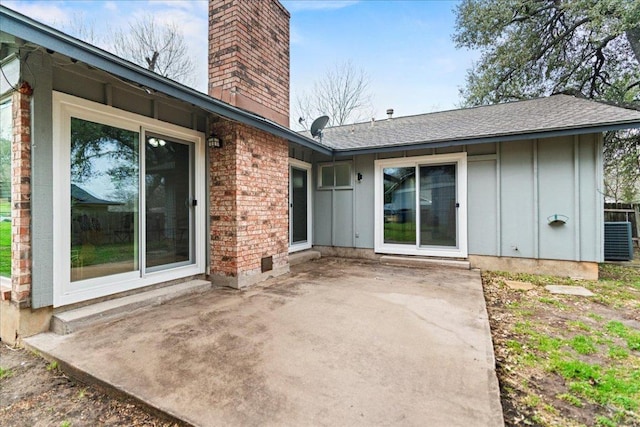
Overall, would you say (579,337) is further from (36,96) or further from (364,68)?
(364,68)

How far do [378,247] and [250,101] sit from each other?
4.09 m

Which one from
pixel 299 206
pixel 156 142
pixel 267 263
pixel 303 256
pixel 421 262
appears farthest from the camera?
pixel 299 206

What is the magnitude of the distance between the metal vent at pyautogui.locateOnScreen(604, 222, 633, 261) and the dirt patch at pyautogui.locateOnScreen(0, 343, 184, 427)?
907cm

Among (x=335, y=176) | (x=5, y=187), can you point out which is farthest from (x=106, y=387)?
(x=335, y=176)

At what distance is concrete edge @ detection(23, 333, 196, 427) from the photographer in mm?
1654

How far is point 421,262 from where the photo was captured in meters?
6.11

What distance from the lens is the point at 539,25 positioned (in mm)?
9320

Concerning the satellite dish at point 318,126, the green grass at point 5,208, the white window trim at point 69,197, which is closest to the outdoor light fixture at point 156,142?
the white window trim at point 69,197

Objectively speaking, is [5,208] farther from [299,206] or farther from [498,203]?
[498,203]

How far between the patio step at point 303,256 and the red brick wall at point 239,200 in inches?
50.4

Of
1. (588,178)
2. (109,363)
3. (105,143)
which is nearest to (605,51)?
(588,178)

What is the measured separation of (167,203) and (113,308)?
145cm

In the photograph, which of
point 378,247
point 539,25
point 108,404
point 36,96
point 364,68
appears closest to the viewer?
point 108,404

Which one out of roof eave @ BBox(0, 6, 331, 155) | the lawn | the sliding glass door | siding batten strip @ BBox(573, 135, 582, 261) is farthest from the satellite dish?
siding batten strip @ BBox(573, 135, 582, 261)
